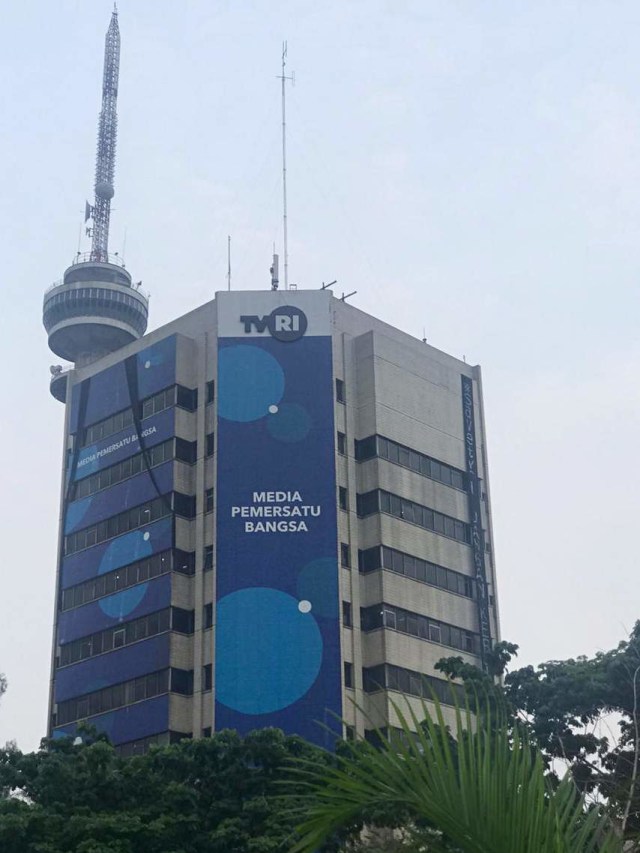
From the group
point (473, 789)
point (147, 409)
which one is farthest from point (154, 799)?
point (473, 789)

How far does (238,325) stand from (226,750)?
40.3m

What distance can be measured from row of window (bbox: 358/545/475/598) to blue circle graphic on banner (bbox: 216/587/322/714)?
19.2 ft

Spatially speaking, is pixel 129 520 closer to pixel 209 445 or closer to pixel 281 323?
pixel 209 445

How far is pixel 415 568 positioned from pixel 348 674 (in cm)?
955

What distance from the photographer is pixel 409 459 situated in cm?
8725

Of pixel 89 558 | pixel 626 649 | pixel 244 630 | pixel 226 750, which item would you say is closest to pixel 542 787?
pixel 226 750

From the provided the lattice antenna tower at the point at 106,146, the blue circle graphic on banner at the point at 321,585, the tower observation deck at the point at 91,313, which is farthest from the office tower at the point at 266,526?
the lattice antenna tower at the point at 106,146

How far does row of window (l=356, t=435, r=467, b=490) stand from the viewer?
84.8 m

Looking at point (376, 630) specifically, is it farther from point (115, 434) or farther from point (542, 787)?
point (542, 787)

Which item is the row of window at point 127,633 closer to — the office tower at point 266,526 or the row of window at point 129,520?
the office tower at point 266,526

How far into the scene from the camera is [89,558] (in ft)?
291

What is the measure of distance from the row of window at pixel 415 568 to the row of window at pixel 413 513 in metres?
2.56

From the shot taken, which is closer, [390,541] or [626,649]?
[626,649]

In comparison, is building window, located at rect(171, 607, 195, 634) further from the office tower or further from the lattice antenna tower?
the lattice antenna tower
